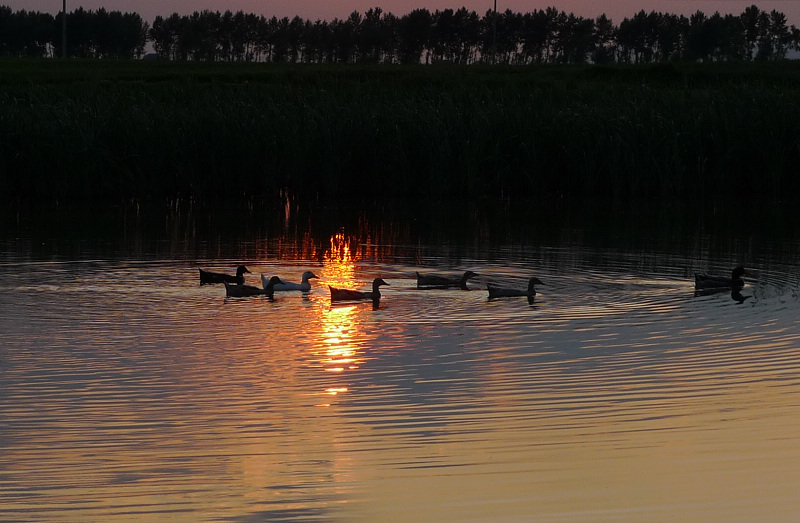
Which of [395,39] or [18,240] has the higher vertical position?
[395,39]

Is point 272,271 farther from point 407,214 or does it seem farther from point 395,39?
point 395,39

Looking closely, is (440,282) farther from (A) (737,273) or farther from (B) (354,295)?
(A) (737,273)

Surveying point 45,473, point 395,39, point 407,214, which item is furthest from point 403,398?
→ point 395,39

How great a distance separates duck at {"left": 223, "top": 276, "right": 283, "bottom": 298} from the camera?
1277cm

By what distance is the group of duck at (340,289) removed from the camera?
12523 mm

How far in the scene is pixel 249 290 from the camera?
42.1ft

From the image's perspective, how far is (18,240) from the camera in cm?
1780

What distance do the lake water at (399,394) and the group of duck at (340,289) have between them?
0.52 feet

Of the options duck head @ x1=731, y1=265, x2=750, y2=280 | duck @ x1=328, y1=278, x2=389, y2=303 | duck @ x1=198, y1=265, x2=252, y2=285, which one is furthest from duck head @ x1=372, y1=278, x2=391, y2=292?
duck head @ x1=731, y1=265, x2=750, y2=280

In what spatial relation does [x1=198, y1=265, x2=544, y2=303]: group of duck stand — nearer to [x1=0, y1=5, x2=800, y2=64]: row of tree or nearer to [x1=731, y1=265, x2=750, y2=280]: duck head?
[x1=731, y1=265, x2=750, y2=280]: duck head

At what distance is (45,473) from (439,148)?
19.4 m

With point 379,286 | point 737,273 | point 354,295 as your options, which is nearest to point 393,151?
point 379,286

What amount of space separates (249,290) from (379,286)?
1555 millimetres

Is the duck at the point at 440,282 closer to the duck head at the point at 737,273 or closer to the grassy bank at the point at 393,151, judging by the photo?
the duck head at the point at 737,273
